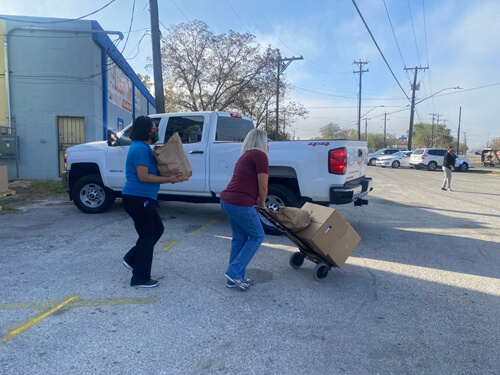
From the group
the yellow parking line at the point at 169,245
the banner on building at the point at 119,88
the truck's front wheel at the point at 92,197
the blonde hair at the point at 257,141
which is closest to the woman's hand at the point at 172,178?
the blonde hair at the point at 257,141

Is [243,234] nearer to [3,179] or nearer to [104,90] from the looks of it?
[3,179]

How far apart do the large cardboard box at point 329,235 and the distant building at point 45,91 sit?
1252 cm

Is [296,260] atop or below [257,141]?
below

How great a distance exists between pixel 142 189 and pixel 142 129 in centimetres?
63

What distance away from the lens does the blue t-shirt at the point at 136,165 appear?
379cm

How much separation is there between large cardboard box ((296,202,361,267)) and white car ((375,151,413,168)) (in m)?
29.1

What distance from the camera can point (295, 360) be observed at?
277 cm

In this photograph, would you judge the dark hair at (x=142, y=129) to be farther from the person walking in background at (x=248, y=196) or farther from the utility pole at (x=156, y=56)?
the utility pole at (x=156, y=56)

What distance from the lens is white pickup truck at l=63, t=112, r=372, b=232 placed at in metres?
5.95

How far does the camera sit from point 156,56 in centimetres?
1247

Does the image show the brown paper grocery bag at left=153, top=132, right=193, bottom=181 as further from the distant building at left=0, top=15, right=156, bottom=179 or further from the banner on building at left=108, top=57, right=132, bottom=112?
the banner on building at left=108, top=57, right=132, bottom=112

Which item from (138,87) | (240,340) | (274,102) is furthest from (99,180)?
(274,102)

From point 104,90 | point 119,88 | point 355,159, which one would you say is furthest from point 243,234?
point 119,88

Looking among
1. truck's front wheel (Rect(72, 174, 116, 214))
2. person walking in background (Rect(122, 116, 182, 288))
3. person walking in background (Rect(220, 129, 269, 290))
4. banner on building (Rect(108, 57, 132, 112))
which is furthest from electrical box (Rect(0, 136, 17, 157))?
person walking in background (Rect(220, 129, 269, 290))
